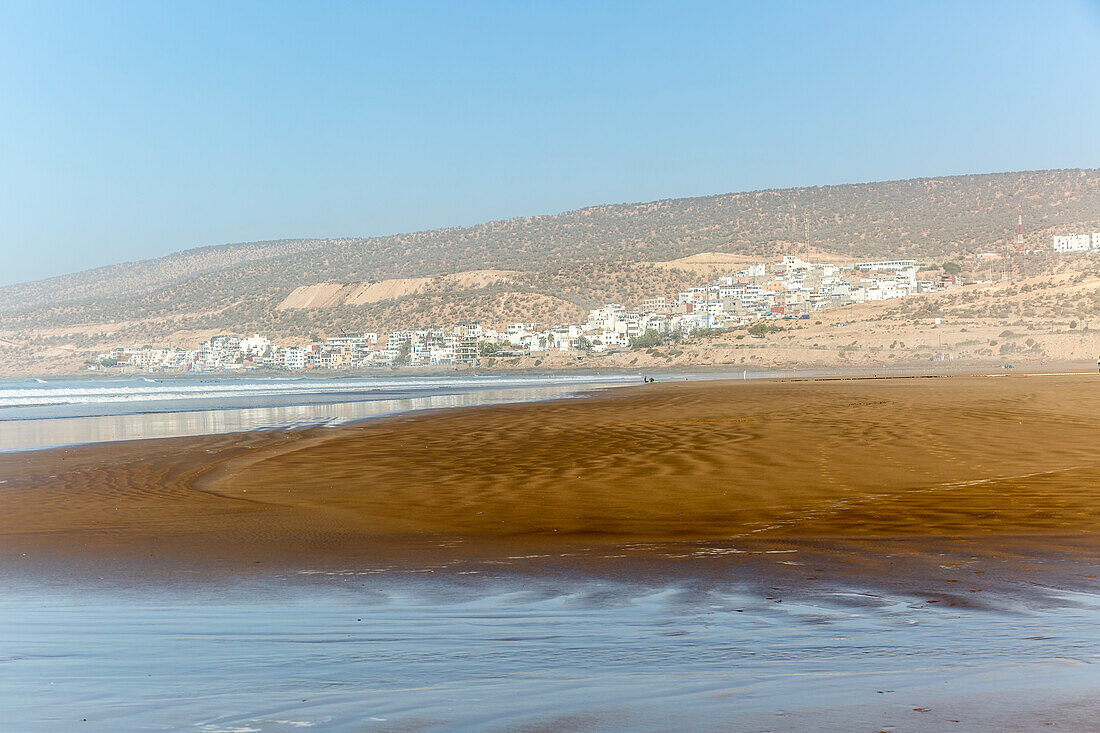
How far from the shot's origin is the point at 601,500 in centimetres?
1145

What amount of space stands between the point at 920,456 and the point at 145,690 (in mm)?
12636

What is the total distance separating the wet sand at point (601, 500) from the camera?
795 cm

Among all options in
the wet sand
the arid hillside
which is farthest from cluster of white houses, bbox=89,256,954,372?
the wet sand

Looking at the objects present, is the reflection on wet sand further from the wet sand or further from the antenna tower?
the antenna tower

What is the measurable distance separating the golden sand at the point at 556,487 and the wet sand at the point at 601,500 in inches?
1.8

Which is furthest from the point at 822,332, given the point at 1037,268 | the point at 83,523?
the point at 83,523

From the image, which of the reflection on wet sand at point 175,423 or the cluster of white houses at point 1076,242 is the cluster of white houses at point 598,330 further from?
the reflection on wet sand at point 175,423

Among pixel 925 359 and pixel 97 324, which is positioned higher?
pixel 97 324

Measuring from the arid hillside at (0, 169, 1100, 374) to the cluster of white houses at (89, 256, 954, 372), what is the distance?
5.41 metres

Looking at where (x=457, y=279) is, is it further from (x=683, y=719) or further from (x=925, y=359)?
(x=683, y=719)

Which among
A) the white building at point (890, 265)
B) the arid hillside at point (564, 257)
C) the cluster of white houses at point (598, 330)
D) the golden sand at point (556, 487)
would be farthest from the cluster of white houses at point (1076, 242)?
the golden sand at point (556, 487)

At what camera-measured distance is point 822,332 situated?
8800 centimetres

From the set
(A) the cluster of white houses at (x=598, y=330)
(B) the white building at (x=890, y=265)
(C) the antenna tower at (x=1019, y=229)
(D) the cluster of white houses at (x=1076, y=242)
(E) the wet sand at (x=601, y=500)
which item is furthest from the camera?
(B) the white building at (x=890, y=265)

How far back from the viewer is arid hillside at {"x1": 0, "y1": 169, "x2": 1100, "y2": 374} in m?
140
